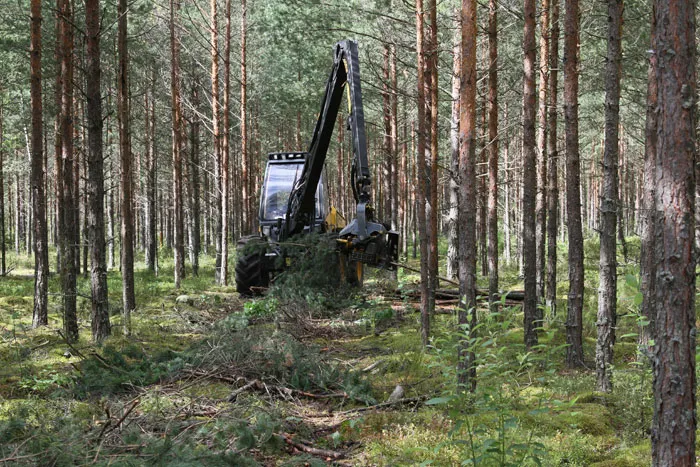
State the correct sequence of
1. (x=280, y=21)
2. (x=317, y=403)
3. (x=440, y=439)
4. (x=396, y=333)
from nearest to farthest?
(x=440, y=439) → (x=317, y=403) → (x=396, y=333) → (x=280, y=21)

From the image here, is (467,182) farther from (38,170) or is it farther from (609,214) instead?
(38,170)

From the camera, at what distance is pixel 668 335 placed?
3465 mm

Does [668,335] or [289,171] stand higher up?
[289,171]

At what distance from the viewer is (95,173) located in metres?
9.21

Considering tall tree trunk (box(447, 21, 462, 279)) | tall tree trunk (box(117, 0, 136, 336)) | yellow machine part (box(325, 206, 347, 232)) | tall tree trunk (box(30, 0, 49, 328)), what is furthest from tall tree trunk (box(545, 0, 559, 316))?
tall tree trunk (box(30, 0, 49, 328))

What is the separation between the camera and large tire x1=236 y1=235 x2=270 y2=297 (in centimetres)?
1500

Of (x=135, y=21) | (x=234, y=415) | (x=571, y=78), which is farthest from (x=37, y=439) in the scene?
(x=135, y=21)

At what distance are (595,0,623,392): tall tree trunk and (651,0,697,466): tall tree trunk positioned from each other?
142 inches

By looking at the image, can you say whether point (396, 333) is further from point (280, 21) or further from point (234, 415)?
point (280, 21)

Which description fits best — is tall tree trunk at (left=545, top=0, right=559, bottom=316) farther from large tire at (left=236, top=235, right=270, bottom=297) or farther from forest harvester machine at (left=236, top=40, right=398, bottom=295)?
large tire at (left=236, top=235, right=270, bottom=297)

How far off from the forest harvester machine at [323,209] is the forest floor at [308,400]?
1.80 m

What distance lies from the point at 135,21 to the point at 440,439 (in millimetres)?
17495

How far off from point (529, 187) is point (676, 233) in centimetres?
544

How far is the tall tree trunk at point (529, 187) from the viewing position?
28.6 feet
